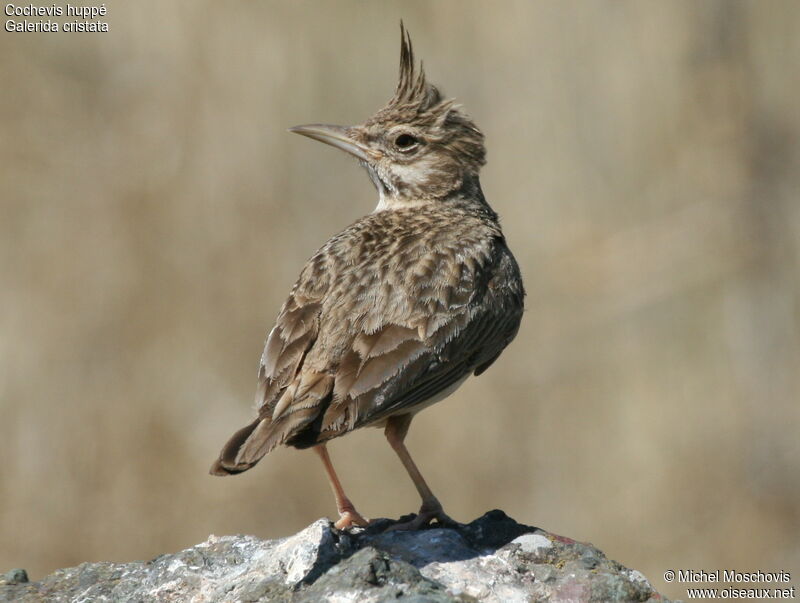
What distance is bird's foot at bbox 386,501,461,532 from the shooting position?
5.95 m

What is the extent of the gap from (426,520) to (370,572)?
117 cm

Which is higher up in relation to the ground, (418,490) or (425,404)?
(425,404)

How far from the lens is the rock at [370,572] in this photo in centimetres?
498

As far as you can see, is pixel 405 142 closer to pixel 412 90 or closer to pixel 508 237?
pixel 412 90

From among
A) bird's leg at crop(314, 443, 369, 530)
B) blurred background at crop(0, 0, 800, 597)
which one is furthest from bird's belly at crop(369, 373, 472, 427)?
blurred background at crop(0, 0, 800, 597)

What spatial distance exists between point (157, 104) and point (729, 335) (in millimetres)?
4967

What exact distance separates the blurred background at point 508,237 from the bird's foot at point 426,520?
184 inches

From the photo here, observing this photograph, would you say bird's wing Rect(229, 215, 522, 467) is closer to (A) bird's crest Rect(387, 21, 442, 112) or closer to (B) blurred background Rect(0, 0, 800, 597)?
(A) bird's crest Rect(387, 21, 442, 112)

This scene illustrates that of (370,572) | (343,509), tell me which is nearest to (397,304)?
(343,509)

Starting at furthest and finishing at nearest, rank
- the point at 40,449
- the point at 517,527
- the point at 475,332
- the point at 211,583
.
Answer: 1. the point at 40,449
2. the point at 475,332
3. the point at 517,527
4. the point at 211,583

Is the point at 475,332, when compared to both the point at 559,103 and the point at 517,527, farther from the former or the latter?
the point at 559,103

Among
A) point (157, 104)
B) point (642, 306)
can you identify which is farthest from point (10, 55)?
point (642, 306)

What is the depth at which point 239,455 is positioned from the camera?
5.52 m

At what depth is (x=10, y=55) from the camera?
1085 cm
